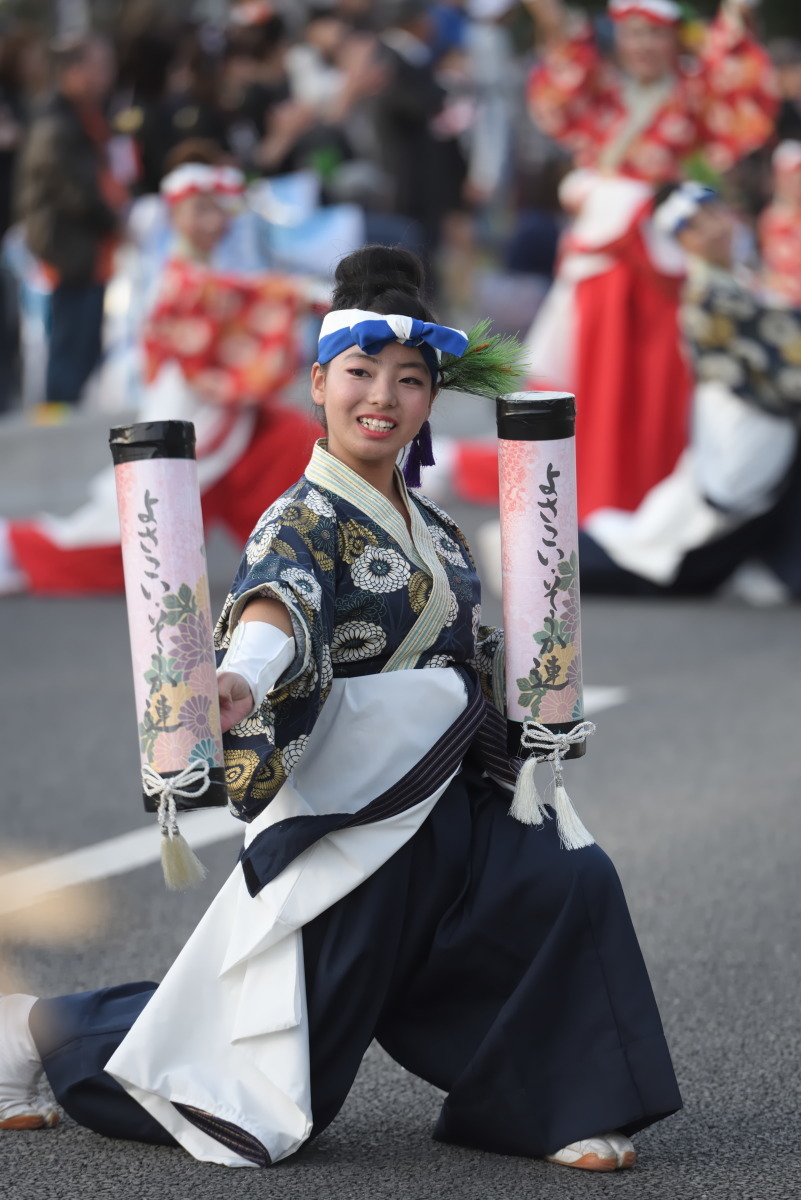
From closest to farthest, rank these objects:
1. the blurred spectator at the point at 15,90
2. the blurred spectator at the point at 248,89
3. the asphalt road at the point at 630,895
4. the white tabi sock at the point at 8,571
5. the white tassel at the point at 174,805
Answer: the white tassel at the point at 174,805
the asphalt road at the point at 630,895
the white tabi sock at the point at 8,571
the blurred spectator at the point at 15,90
the blurred spectator at the point at 248,89

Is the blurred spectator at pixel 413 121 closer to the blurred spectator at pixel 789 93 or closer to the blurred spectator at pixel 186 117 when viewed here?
the blurred spectator at pixel 186 117

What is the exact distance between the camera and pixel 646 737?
17.1ft

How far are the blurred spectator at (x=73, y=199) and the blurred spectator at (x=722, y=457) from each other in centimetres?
318

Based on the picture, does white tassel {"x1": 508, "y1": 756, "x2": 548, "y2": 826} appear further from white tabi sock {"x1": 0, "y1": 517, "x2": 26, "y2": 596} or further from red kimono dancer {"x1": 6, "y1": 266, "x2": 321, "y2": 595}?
white tabi sock {"x1": 0, "y1": 517, "x2": 26, "y2": 596}

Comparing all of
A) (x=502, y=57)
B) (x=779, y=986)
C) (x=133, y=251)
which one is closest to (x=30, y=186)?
(x=133, y=251)

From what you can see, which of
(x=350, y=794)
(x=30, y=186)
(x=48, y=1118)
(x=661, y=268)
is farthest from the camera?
(x=30, y=186)

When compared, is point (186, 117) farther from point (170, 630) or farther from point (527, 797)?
point (170, 630)

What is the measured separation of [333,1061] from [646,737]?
107 inches

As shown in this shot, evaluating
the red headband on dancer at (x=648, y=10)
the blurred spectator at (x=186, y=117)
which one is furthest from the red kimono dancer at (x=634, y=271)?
the blurred spectator at (x=186, y=117)

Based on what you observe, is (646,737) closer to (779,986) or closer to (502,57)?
(779,986)

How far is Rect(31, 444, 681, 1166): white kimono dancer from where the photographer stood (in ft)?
8.29

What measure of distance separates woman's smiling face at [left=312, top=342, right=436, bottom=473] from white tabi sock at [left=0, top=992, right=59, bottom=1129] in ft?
3.00

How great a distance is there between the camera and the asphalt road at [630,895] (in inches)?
100

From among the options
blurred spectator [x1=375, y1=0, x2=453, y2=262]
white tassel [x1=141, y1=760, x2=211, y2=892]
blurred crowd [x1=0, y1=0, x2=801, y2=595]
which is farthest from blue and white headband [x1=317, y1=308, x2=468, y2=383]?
blurred spectator [x1=375, y1=0, x2=453, y2=262]
